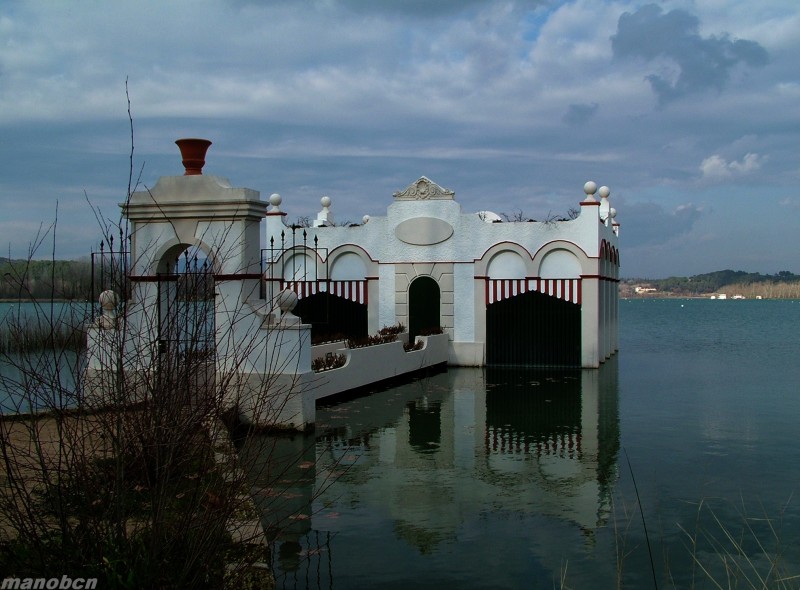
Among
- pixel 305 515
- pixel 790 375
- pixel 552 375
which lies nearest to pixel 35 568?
pixel 305 515

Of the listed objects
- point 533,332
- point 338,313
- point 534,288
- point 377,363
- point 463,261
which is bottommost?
point 377,363

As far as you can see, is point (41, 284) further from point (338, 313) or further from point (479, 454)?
point (338, 313)

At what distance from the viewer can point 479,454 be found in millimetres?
11680

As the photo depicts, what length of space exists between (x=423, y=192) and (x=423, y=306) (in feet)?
11.1

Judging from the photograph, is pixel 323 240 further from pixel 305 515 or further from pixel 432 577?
pixel 432 577

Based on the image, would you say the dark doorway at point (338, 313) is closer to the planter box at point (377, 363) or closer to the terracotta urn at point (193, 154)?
the planter box at point (377, 363)

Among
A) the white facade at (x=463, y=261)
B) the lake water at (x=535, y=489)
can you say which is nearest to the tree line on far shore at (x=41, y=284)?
the lake water at (x=535, y=489)

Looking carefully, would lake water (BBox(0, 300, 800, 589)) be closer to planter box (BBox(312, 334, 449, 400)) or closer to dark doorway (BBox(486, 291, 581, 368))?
planter box (BBox(312, 334, 449, 400))

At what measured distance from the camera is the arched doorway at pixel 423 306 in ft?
80.5

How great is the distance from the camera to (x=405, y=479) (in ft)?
33.1

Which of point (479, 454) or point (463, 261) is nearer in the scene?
point (479, 454)

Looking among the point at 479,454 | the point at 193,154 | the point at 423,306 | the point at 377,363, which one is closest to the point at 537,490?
the point at 479,454

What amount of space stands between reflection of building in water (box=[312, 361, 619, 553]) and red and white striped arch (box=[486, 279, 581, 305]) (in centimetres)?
415

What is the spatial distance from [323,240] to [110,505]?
→ 20.6m
